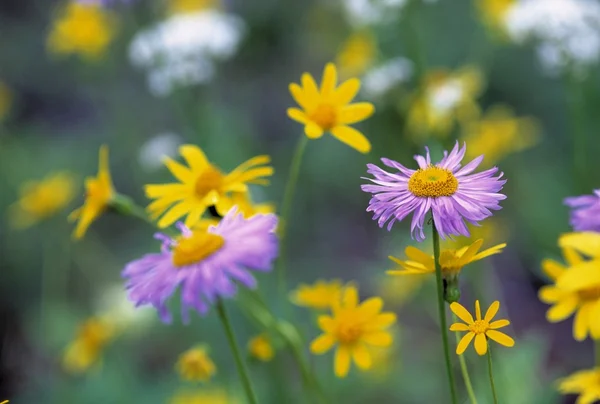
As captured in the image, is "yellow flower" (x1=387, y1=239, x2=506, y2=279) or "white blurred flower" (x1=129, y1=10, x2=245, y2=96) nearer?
"yellow flower" (x1=387, y1=239, x2=506, y2=279)

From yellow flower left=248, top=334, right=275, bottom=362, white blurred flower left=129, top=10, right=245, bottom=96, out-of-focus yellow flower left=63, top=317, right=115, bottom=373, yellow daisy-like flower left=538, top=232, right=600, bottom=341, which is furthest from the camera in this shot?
white blurred flower left=129, top=10, right=245, bottom=96

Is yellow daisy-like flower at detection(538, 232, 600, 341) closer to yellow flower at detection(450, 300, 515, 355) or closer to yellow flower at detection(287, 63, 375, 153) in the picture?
yellow flower at detection(450, 300, 515, 355)

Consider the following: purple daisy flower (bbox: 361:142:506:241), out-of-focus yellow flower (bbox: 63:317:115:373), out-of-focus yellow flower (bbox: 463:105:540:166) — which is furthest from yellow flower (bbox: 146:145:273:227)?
out-of-focus yellow flower (bbox: 463:105:540:166)

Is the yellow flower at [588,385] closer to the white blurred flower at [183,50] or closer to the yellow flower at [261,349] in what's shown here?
the yellow flower at [261,349]

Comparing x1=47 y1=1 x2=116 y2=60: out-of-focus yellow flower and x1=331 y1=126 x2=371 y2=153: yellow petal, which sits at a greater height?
x1=47 y1=1 x2=116 y2=60: out-of-focus yellow flower

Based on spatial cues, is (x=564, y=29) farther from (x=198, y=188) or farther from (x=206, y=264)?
(x=206, y=264)

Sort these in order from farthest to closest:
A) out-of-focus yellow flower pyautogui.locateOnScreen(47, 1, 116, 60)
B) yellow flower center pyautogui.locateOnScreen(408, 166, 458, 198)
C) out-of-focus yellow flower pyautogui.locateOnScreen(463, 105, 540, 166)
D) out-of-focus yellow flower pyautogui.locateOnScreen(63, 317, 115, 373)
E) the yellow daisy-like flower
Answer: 1. out-of-focus yellow flower pyautogui.locateOnScreen(47, 1, 116, 60)
2. out-of-focus yellow flower pyautogui.locateOnScreen(463, 105, 540, 166)
3. out-of-focus yellow flower pyautogui.locateOnScreen(63, 317, 115, 373)
4. yellow flower center pyautogui.locateOnScreen(408, 166, 458, 198)
5. the yellow daisy-like flower

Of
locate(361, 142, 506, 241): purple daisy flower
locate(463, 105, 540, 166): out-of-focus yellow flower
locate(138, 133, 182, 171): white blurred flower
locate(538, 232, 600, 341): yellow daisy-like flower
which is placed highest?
locate(138, 133, 182, 171): white blurred flower
